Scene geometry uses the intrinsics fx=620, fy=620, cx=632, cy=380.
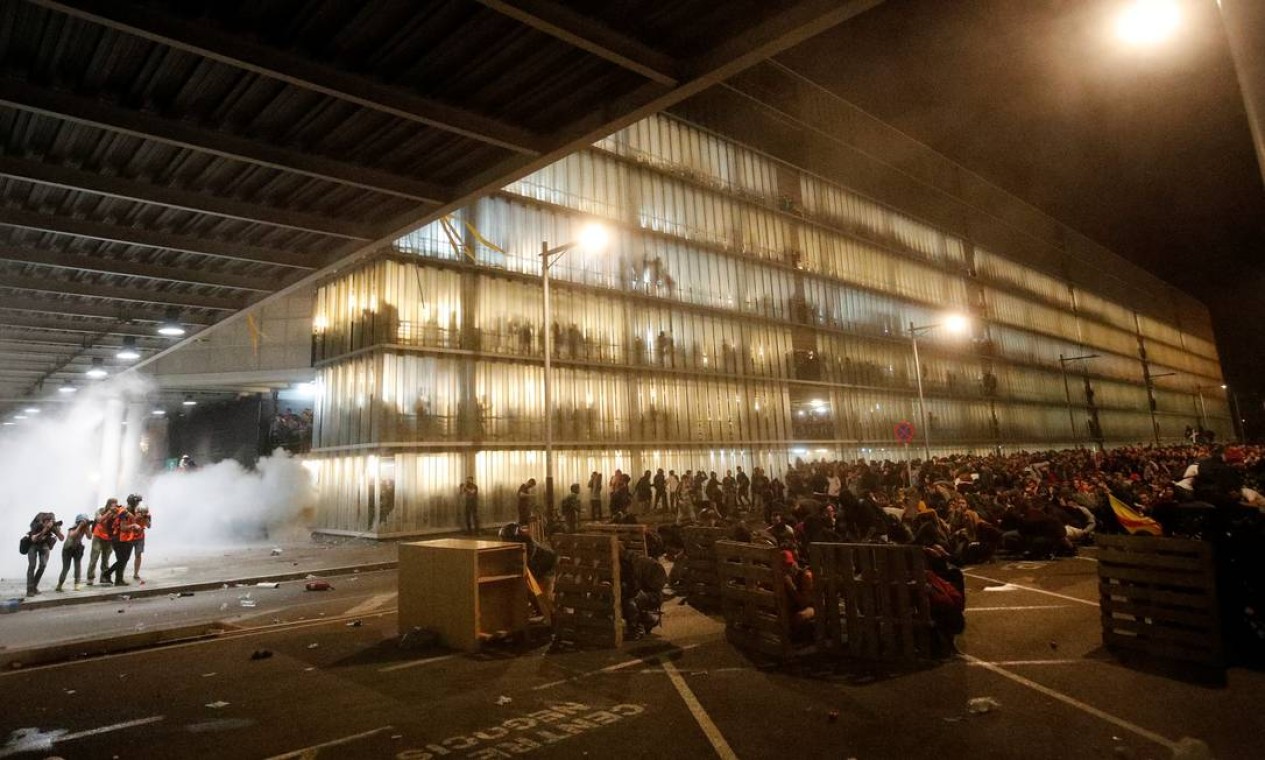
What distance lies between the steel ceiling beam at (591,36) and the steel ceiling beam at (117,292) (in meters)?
10.1

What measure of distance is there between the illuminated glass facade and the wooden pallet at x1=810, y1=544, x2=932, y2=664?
1768cm

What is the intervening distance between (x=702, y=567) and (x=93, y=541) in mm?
13480

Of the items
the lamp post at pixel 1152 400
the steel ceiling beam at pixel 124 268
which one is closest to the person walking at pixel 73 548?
the steel ceiling beam at pixel 124 268

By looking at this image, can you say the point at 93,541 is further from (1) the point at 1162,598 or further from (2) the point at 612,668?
(1) the point at 1162,598

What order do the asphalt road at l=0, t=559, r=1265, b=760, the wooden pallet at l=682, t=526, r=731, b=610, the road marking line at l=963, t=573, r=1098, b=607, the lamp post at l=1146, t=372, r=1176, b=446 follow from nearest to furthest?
the asphalt road at l=0, t=559, r=1265, b=760 < the road marking line at l=963, t=573, r=1098, b=607 < the wooden pallet at l=682, t=526, r=731, b=610 < the lamp post at l=1146, t=372, r=1176, b=446

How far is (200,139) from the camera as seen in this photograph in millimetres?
6727

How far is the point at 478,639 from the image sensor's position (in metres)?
7.43

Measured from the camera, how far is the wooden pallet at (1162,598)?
589cm

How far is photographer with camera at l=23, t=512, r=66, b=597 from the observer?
39.3 ft

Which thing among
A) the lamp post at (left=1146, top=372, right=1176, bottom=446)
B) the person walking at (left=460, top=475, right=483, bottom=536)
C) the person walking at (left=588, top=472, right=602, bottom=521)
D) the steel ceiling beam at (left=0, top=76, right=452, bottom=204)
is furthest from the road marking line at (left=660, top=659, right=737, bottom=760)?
the lamp post at (left=1146, top=372, right=1176, bottom=446)

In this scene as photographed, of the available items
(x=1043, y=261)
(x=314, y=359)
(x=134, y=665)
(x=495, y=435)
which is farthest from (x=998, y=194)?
(x=134, y=665)

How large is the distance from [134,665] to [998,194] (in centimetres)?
7322

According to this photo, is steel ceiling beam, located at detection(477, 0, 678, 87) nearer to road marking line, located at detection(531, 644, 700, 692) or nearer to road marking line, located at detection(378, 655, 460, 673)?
road marking line, located at detection(531, 644, 700, 692)

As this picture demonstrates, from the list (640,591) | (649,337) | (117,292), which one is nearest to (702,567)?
(640,591)
